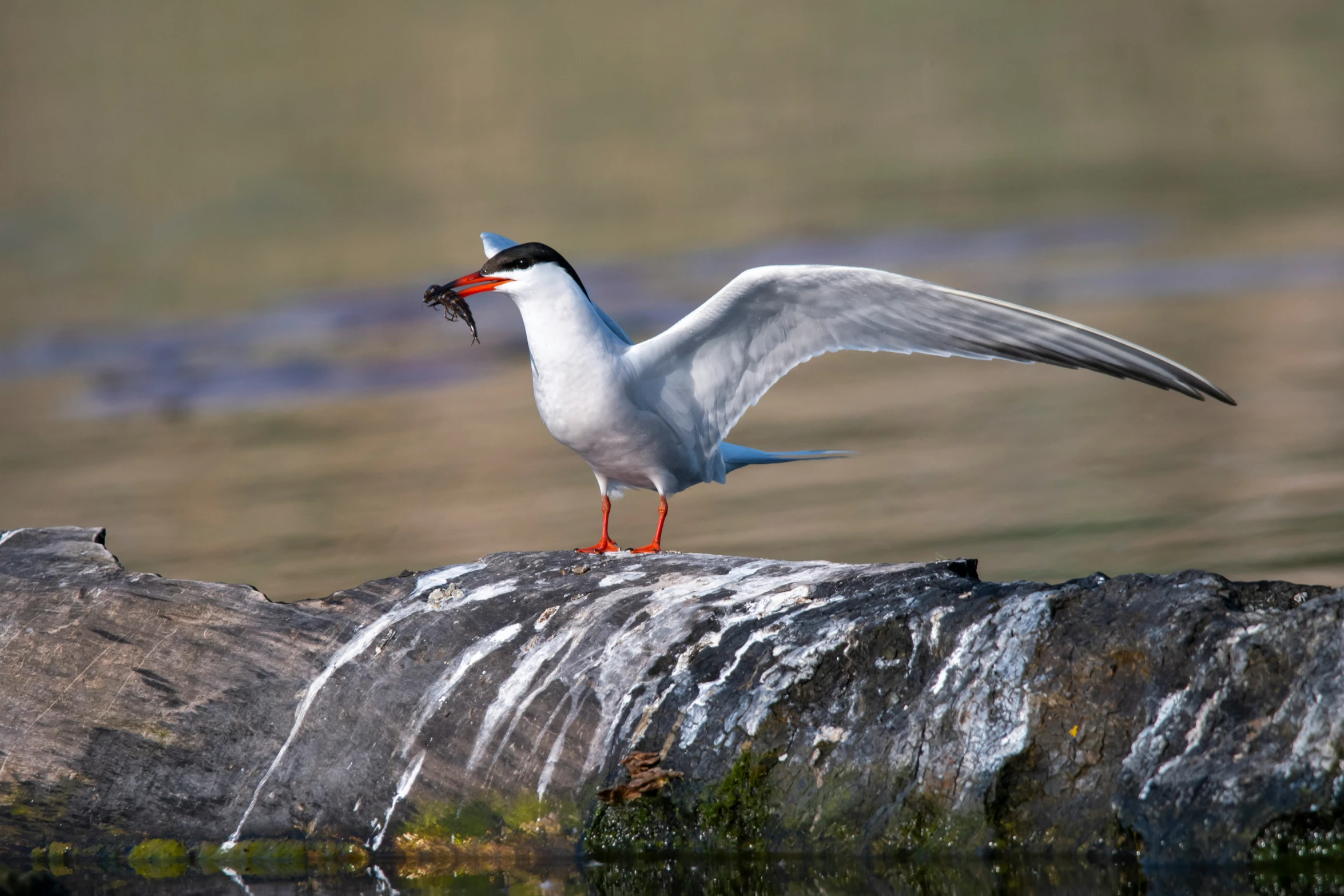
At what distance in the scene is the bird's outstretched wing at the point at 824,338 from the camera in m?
5.30

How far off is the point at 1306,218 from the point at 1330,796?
43.6ft

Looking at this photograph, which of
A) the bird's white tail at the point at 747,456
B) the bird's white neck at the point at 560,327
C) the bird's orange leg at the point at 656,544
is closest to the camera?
the bird's orange leg at the point at 656,544

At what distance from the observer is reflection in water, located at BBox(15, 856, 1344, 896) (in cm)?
395

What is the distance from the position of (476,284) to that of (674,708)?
2.28 meters

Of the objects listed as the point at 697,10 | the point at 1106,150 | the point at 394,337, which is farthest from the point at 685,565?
the point at 697,10

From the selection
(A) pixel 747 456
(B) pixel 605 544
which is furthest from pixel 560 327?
(A) pixel 747 456

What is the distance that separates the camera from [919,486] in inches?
357

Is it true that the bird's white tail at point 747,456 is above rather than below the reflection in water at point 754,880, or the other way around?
above

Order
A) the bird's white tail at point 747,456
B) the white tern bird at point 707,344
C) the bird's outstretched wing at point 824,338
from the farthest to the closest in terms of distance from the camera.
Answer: the bird's white tail at point 747,456 → the white tern bird at point 707,344 → the bird's outstretched wing at point 824,338

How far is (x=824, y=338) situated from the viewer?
19.5 ft

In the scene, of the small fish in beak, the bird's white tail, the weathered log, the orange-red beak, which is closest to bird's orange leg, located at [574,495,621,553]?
the weathered log

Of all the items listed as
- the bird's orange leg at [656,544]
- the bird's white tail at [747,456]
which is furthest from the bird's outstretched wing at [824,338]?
the bird's white tail at [747,456]

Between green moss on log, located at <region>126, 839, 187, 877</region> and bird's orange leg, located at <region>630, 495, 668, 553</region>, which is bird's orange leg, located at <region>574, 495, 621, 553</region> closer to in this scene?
bird's orange leg, located at <region>630, 495, 668, 553</region>

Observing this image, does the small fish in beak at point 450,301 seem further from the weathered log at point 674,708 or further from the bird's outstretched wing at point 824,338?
the weathered log at point 674,708
